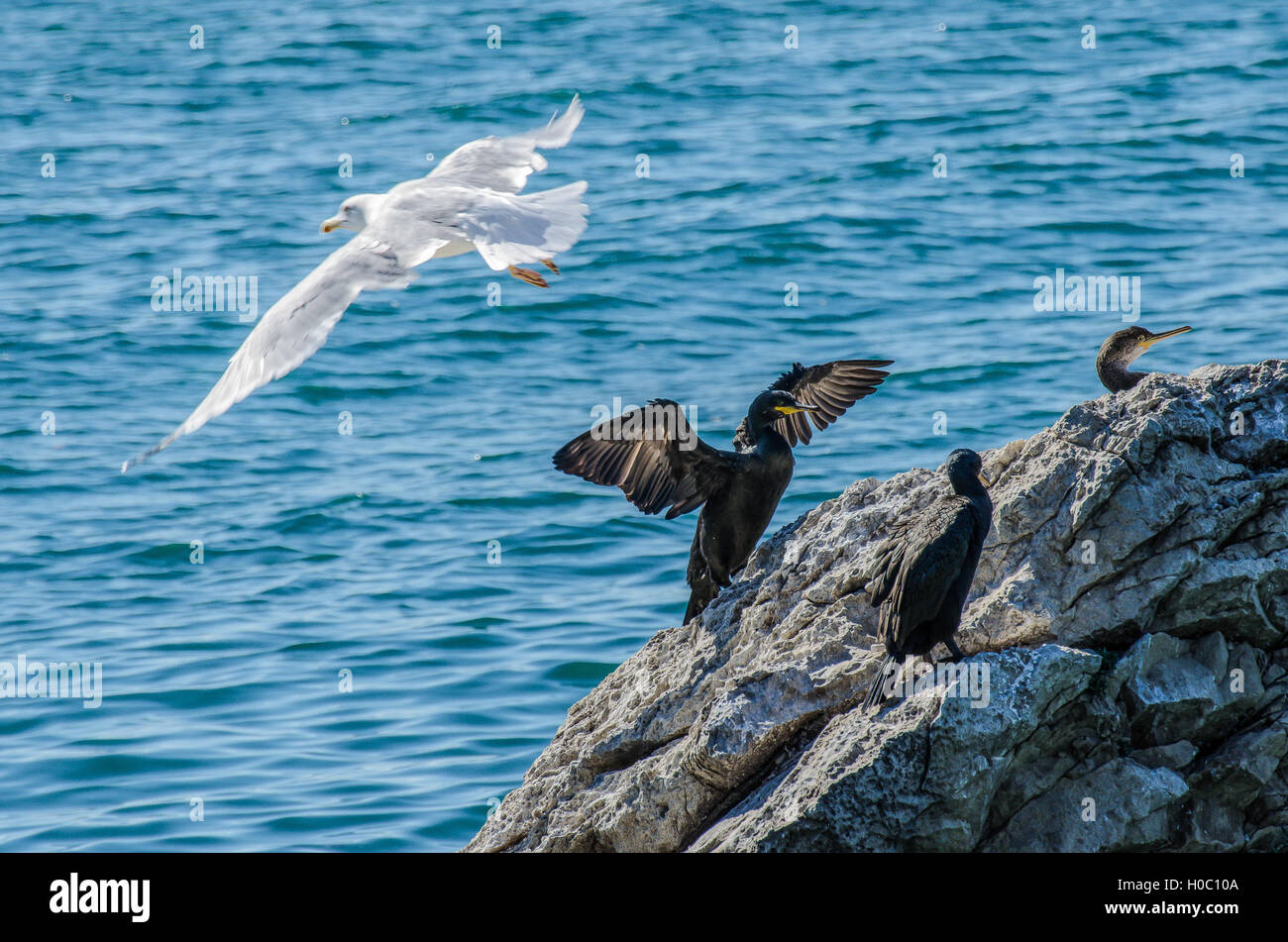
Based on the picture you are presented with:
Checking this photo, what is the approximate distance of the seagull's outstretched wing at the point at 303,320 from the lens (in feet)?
17.9

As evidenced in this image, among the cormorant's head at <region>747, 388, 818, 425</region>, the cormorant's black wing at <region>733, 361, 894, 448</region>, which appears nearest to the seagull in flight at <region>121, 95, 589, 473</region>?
the cormorant's head at <region>747, 388, 818, 425</region>

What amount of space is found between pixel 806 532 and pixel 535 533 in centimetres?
629

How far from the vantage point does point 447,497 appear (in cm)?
1296

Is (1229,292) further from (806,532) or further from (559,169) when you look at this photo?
(806,532)

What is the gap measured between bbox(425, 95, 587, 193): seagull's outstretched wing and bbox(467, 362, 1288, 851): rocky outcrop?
264 cm

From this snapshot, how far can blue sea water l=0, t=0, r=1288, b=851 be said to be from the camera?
962cm

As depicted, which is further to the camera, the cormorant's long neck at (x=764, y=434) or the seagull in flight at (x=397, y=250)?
the cormorant's long neck at (x=764, y=434)

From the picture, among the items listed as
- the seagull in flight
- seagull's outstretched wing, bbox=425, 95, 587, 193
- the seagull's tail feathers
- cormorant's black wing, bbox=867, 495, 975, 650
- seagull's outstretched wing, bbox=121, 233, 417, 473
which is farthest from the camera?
seagull's outstretched wing, bbox=425, 95, 587, 193

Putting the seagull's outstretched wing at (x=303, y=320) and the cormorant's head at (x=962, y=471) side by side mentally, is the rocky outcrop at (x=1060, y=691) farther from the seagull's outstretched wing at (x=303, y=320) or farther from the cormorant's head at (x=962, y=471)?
the seagull's outstretched wing at (x=303, y=320)

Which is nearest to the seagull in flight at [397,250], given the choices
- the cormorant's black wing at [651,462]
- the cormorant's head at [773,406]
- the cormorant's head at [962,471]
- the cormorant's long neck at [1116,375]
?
the cormorant's black wing at [651,462]

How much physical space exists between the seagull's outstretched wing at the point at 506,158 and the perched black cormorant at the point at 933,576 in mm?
2978

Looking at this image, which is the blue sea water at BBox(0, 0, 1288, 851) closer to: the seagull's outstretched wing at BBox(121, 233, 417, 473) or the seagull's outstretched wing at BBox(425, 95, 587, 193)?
the seagull's outstretched wing at BBox(425, 95, 587, 193)

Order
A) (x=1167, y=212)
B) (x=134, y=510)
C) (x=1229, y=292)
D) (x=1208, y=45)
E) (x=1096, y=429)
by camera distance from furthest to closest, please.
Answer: (x=1208, y=45) → (x=1167, y=212) → (x=1229, y=292) → (x=134, y=510) → (x=1096, y=429)
